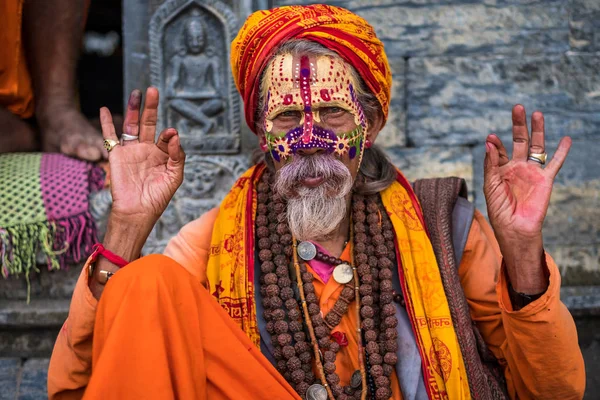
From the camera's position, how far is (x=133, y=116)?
246 cm

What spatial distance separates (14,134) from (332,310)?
2246 millimetres

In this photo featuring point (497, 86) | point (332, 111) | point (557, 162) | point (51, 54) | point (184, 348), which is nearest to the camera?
point (184, 348)

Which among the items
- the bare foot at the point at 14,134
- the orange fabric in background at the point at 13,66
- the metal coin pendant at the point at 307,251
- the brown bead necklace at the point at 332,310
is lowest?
the brown bead necklace at the point at 332,310

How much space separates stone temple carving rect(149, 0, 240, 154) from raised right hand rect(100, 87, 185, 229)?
117 cm

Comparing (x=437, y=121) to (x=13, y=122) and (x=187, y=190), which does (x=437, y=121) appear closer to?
(x=187, y=190)

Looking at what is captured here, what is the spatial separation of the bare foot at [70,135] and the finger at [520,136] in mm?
2226

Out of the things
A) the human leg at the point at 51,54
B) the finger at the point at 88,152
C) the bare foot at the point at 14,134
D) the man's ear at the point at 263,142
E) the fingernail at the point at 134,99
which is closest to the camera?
the fingernail at the point at 134,99

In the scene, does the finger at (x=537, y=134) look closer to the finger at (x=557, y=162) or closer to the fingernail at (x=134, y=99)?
the finger at (x=557, y=162)

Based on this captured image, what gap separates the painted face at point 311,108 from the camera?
8.61 ft

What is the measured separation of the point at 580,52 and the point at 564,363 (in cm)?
183

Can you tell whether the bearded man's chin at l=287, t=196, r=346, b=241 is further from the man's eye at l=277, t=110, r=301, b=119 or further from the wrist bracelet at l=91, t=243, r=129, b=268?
the wrist bracelet at l=91, t=243, r=129, b=268

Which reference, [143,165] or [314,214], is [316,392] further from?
[143,165]

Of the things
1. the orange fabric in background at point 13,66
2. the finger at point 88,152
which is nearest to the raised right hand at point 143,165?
the finger at point 88,152

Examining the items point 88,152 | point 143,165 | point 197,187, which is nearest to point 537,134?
point 143,165
